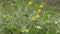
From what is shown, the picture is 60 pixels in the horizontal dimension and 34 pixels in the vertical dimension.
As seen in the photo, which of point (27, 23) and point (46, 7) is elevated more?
point (27, 23)

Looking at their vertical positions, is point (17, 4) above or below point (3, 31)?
below

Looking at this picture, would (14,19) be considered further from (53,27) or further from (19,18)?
(53,27)

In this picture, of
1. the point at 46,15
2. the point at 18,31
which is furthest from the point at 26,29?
the point at 46,15

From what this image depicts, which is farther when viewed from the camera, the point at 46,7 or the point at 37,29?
the point at 46,7

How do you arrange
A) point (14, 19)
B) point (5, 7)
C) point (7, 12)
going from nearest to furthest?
point (14, 19) < point (7, 12) < point (5, 7)

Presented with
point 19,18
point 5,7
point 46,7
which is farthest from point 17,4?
point 19,18

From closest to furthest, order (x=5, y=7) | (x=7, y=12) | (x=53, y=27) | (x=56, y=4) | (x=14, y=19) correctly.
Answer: (x=53, y=27), (x=14, y=19), (x=7, y=12), (x=5, y=7), (x=56, y=4)

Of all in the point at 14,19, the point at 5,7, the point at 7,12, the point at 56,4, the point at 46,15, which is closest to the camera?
the point at 46,15

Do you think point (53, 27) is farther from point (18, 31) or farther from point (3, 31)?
point (3, 31)

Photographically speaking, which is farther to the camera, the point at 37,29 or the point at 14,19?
the point at 14,19
